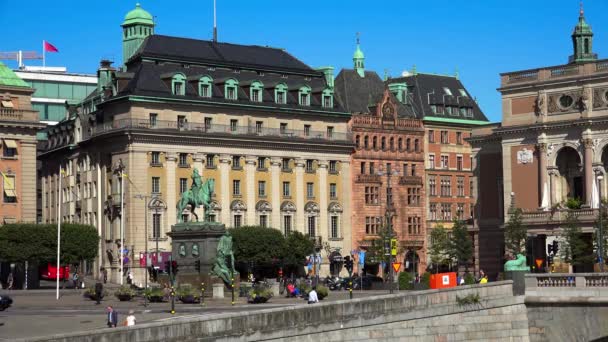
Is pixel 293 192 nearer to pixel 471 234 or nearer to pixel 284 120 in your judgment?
pixel 284 120

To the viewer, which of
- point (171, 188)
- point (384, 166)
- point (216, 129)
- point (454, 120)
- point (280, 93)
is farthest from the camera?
point (454, 120)

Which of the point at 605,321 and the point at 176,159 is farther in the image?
the point at 176,159

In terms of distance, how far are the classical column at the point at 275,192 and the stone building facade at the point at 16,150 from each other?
84.0 feet

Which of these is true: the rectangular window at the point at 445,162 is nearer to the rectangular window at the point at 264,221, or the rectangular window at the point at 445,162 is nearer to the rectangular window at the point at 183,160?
the rectangular window at the point at 264,221

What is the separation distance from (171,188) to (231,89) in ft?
37.8

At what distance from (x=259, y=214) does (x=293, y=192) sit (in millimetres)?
4490

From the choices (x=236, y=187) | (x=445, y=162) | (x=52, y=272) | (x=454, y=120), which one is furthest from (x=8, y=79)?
(x=454, y=120)

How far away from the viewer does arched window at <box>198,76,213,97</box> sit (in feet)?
432

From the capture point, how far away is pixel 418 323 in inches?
2072

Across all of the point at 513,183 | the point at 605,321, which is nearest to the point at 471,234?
the point at 513,183

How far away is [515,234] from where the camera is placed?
11131 centimetres

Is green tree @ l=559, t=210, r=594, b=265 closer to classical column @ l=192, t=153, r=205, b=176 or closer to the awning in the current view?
classical column @ l=192, t=153, r=205, b=176

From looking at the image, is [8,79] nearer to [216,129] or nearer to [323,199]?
[216,129]

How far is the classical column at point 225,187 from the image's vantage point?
5212 inches
